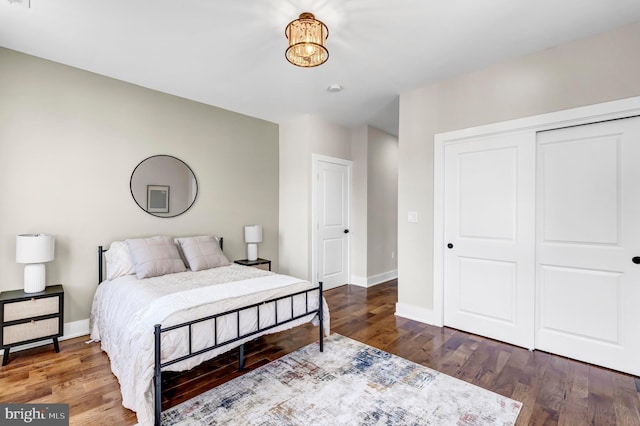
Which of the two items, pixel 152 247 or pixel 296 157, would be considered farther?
pixel 296 157

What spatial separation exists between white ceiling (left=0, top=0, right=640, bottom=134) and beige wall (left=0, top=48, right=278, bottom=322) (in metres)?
0.23

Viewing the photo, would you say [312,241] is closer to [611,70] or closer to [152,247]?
[152,247]

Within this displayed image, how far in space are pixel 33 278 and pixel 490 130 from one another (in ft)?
14.5

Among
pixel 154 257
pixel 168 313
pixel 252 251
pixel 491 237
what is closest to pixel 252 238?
pixel 252 251

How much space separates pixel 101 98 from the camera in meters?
3.19

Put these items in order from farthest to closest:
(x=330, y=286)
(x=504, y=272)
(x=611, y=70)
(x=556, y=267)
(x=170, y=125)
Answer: (x=330, y=286)
(x=170, y=125)
(x=504, y=272)
(x=556, y=267)
(x=611, y=70)

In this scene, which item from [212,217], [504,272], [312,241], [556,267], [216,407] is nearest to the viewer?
[216,407]

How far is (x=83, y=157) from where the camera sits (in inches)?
121

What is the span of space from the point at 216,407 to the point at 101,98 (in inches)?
127

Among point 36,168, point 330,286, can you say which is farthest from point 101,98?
point 330,286

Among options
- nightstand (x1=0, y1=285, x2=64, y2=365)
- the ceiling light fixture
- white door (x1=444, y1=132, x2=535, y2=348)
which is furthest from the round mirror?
white door (x1=444, y1=132, x2=535, y2=348)

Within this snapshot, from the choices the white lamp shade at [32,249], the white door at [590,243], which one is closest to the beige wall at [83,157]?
the white lamp shade at [32,249]

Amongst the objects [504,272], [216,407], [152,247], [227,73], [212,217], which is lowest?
[216,407]

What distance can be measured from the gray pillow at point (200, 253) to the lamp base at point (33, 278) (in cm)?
121
